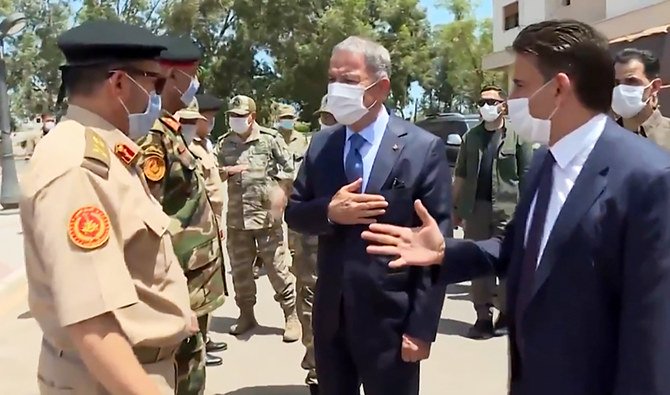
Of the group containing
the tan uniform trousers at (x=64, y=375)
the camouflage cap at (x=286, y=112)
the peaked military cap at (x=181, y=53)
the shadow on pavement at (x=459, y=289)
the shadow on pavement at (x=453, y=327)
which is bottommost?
the shadow on pavement at (x=459, y=289)

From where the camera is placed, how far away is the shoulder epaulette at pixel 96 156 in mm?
2033

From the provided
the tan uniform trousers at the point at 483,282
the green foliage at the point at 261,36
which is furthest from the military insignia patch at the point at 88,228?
the green foliage at the point at 261,36

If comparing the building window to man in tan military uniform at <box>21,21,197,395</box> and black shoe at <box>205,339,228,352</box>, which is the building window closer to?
black shoe at <box>205,339,228,352</box>

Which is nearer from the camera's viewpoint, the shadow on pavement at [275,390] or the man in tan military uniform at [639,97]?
the man in tan military uniform at [639,97]

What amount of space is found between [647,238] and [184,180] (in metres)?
2.18

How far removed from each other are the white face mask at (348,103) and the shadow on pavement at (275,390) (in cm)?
259

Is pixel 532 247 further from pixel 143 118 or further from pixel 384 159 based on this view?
pixel 143 118

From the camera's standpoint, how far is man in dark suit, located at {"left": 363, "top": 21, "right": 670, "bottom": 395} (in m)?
1.92

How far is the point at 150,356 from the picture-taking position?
2332 millimetres

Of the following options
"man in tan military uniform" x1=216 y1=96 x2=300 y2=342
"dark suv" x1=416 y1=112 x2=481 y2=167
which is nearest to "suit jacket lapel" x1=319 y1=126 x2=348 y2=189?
"man in tan military uniform" x1=216 y1=96 x2=300 y2=342

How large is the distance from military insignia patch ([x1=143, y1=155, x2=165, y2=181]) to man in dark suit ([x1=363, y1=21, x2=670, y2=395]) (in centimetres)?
160

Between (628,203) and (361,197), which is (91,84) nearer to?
(361,197)

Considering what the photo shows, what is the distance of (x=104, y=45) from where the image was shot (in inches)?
86.7

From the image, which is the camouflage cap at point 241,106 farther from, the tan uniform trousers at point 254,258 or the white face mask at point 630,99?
the white face mask at point 630,99
